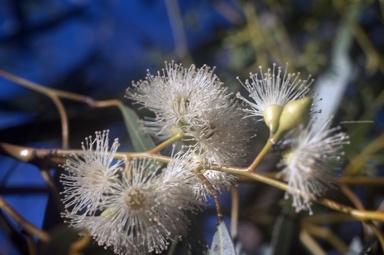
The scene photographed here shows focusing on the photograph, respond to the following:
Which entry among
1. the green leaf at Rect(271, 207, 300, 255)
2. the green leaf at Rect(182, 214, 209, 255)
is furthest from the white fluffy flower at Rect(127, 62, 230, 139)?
the green leaf at Rect(271, 207, 300, 255)

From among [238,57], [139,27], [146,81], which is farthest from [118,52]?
[146,81]

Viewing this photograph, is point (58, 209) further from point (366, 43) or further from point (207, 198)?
point (366, 43)

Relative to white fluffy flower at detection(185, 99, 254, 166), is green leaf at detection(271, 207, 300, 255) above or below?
below

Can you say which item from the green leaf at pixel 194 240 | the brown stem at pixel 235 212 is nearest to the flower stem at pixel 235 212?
the brown stem at pixel 235 212

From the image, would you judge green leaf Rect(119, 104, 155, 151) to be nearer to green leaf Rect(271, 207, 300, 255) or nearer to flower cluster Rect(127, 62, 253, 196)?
flower cluster Rect(127, 62, 253, 196)

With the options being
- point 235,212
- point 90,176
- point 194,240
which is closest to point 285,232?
point 235,212

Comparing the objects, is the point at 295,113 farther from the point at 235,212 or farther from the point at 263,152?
the point at 235,212
